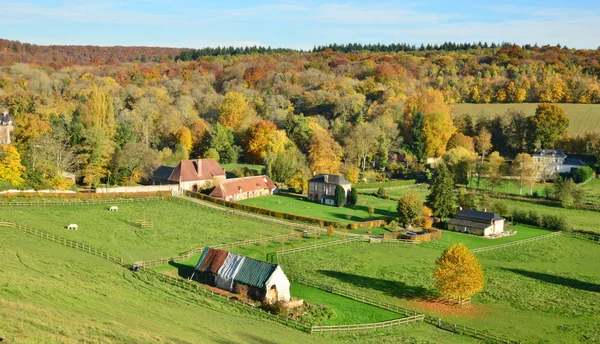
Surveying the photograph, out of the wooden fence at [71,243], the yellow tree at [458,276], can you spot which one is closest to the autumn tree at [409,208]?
the yellow tree at [458,276]

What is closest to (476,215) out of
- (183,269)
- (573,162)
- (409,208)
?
(409,208)

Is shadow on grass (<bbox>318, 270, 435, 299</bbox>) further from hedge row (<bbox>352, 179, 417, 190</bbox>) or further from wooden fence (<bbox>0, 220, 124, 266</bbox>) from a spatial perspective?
hedge row (<bbox>352, 179, 417, 190</bbox>)

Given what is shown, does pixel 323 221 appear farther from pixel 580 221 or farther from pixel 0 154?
pixel 0 154

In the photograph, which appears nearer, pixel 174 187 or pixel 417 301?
pixel 417 301

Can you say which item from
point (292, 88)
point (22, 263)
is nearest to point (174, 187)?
point (22, 263)

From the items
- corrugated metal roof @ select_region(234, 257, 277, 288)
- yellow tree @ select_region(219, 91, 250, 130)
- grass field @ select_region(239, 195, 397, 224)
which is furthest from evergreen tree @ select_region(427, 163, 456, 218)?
yellow tree @ select_region(219, 91, 250, 130)

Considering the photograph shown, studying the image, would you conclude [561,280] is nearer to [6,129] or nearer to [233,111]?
[233,111]

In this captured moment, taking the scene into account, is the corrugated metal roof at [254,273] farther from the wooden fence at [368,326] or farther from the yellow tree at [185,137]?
the yellow tree at [185,137]
